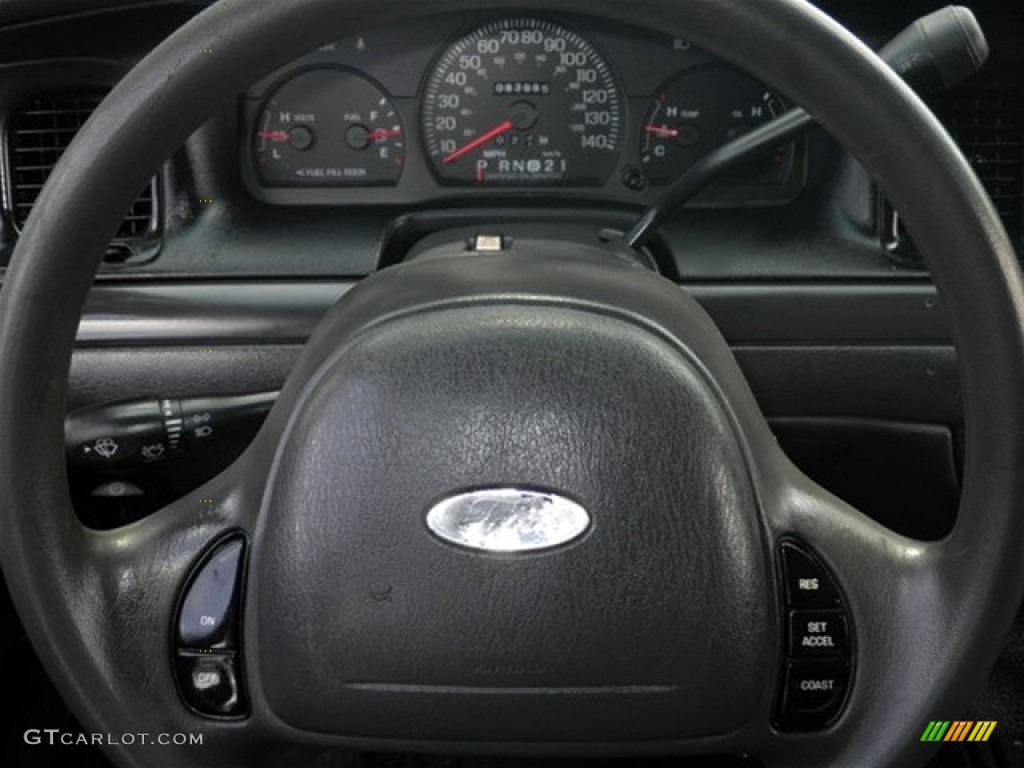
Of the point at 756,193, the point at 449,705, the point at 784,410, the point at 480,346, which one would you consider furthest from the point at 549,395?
the point at 756,193

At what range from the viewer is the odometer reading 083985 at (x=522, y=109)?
1811mm

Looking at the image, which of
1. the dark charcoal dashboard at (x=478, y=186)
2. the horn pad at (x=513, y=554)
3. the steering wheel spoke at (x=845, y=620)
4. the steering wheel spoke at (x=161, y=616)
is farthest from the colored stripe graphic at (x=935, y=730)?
the dark charcoal dashboard at (x=478, y=186)

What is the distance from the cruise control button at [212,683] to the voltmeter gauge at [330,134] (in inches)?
37.9

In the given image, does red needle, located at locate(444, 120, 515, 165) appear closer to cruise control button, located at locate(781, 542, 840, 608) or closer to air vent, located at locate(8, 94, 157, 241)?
air vent, located at locate(8, 94, 157, 241)

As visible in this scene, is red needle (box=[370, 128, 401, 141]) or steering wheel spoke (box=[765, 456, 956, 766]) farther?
red needle (box=[370, 128, 401, 141])

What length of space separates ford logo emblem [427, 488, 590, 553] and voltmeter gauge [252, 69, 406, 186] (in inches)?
38.9

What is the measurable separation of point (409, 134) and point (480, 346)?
0.95m

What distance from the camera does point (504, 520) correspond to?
0.93 metres

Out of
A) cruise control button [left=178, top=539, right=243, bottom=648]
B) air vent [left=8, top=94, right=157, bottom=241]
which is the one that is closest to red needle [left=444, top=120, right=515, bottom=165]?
air vent [left=8, top=94, right=157, bottom=241]

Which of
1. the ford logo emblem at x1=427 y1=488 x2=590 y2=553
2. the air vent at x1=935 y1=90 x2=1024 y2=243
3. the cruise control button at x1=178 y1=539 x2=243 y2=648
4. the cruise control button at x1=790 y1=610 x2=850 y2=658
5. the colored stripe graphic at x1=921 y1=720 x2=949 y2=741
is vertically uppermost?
the air vent at x1=935 y1=90 x2=1024 y2=243

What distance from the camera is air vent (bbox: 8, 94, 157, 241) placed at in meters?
1.84

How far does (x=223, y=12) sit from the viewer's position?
31.9 inches

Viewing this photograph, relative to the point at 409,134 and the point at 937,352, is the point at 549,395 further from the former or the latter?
the point at 409,134

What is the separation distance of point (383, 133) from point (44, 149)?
43 cm
